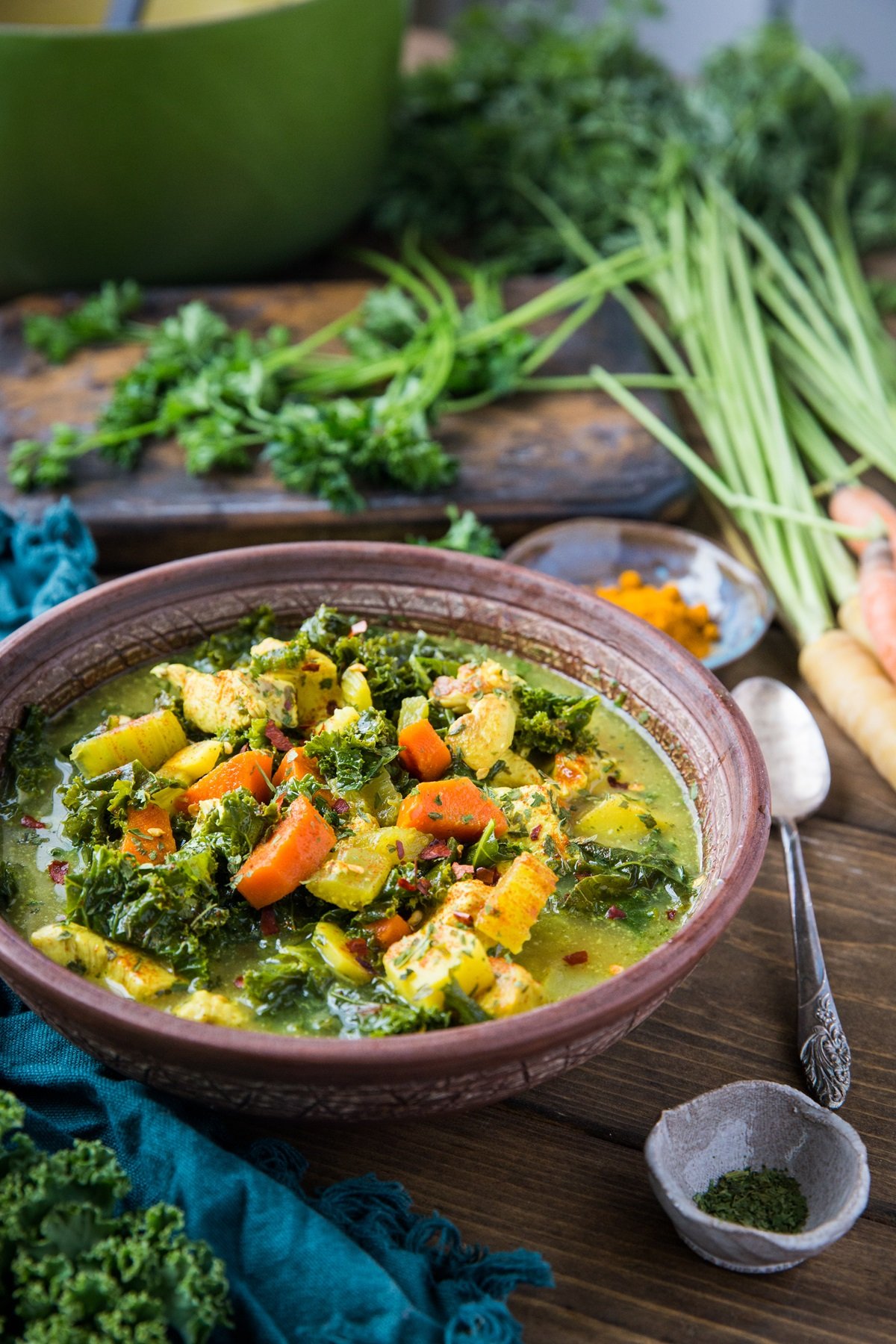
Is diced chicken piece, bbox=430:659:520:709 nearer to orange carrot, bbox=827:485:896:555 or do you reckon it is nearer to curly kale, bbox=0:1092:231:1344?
curly kale, bbox=0:1092:231:1344

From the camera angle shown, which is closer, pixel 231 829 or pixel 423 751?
pixel 231 829

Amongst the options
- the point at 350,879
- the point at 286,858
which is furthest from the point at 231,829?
the point at 350,879

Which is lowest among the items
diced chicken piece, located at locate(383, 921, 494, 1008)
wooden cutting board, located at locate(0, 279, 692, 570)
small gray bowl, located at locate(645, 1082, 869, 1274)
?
small gray bowl, located at locate(645, 1082, 869, 1274)

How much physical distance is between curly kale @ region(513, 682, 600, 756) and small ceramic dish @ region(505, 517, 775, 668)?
3.09 ft

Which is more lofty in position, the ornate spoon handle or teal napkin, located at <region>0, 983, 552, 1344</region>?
teal napkin, located at <region>0, 983, 552, 1344</region>

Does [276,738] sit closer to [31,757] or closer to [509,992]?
[31,757]

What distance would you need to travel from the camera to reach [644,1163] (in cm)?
201

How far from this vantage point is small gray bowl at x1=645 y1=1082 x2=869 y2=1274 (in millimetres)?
1782

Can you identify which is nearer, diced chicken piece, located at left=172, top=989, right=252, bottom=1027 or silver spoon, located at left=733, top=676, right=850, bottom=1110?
diced chicken piece, located at left=172, top=989, right=252, bottom=1027

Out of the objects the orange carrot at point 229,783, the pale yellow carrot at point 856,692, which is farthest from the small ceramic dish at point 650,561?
the orange carrot at point 229,783

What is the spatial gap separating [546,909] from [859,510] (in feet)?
6.60

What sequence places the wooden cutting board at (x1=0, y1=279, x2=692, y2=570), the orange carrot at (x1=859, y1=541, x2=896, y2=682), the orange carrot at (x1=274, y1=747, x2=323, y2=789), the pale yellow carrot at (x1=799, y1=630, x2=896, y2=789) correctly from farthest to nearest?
the wooden cutting board at (x1=0, y1=279, x2=692, y2=570), the orange carrot at (x1=859, y1=541, x2=896, y2=682), the pale yellow carrot at (x1=799, y1=630, x2=896, y2=789), the orange carrot at (x1=274, y1=747, x2=323, y2=789)

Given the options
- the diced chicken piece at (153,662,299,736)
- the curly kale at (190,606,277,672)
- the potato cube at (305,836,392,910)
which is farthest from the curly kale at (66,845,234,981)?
the curly kale at (190,606,277,672)

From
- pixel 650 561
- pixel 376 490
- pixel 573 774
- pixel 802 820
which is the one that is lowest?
pixel 802 820
